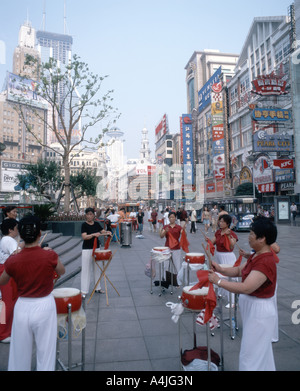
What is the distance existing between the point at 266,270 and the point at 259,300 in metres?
0.33

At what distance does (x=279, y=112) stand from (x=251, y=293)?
1172 inches

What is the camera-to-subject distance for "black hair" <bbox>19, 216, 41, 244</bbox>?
265 centimetres

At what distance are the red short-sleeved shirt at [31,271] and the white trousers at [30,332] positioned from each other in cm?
9

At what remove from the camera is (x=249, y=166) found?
39625 mm

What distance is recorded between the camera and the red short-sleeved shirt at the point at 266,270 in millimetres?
2555

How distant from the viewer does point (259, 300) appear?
265 cm

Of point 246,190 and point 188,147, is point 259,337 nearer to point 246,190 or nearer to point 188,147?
point 246,190

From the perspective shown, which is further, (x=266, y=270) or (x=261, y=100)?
(x=261, y=100)

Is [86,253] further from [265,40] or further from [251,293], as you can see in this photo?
[265,40]

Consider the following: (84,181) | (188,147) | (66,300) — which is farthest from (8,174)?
(66,300)

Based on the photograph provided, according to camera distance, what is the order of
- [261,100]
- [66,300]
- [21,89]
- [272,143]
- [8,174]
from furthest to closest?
[8,174] → [261,100] → [272,143] → [21,89] → [66,300]

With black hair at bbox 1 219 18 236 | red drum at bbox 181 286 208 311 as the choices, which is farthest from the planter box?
red drum at bbox 181 286 208 311

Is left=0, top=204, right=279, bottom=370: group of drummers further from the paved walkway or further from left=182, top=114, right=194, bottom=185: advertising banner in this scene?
left=182, top=114, right=194, bottom=185: advertising banner
